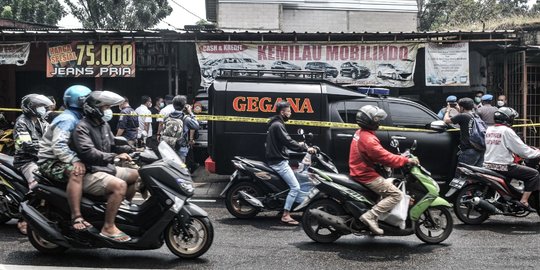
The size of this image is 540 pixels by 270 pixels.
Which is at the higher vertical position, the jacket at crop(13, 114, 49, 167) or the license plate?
the jacket at crop(13, 114, 49, 167)

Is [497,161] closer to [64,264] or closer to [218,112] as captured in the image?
[218,112]

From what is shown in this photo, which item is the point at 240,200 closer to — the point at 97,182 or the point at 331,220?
the point at 331,220

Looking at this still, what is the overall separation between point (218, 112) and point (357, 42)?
539 cm

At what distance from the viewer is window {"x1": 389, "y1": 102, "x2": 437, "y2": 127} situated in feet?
34.0

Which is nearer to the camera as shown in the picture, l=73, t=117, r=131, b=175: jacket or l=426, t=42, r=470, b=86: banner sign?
l=73, t=117, r=131, b=175: jacket

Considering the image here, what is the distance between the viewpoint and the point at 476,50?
15.5 metres

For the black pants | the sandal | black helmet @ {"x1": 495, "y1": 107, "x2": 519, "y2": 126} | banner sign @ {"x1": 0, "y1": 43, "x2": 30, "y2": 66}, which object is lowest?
the sandal

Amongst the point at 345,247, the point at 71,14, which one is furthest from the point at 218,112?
the point at 71,14

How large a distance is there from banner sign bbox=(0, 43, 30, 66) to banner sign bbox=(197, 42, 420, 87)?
4389 mm

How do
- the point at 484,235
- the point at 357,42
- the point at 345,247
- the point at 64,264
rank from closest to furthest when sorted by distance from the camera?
1. the point at 64,264
2. the point at 345,247
3. the point at 484,235
4. the point at 357,42

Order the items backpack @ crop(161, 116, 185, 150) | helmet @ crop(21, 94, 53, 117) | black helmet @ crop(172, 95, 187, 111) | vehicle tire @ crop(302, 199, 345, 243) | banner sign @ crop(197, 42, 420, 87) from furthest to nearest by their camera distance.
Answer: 1. banner sign @ crop(197, 42, 420, 87)
2. backpack @ crop(161, 116, 185, 150)
3. black helmet @ crop(172, 95, 187, 111)
4. helmet @ crop(21, 94, 53, 117)
5. vehicle tire @ crop(302, 199, 345, 243)

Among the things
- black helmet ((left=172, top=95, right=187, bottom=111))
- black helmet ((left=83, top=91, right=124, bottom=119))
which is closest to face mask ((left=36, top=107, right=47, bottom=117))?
black helmet ((left=83, top=91, right=124, bottom=119))

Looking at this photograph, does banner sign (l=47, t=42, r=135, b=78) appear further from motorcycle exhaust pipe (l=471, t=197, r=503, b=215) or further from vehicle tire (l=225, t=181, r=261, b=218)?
motorcycle exhaust pipe (l=471, t=197, r=503, b=215)

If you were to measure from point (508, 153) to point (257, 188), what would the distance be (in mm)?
3522
